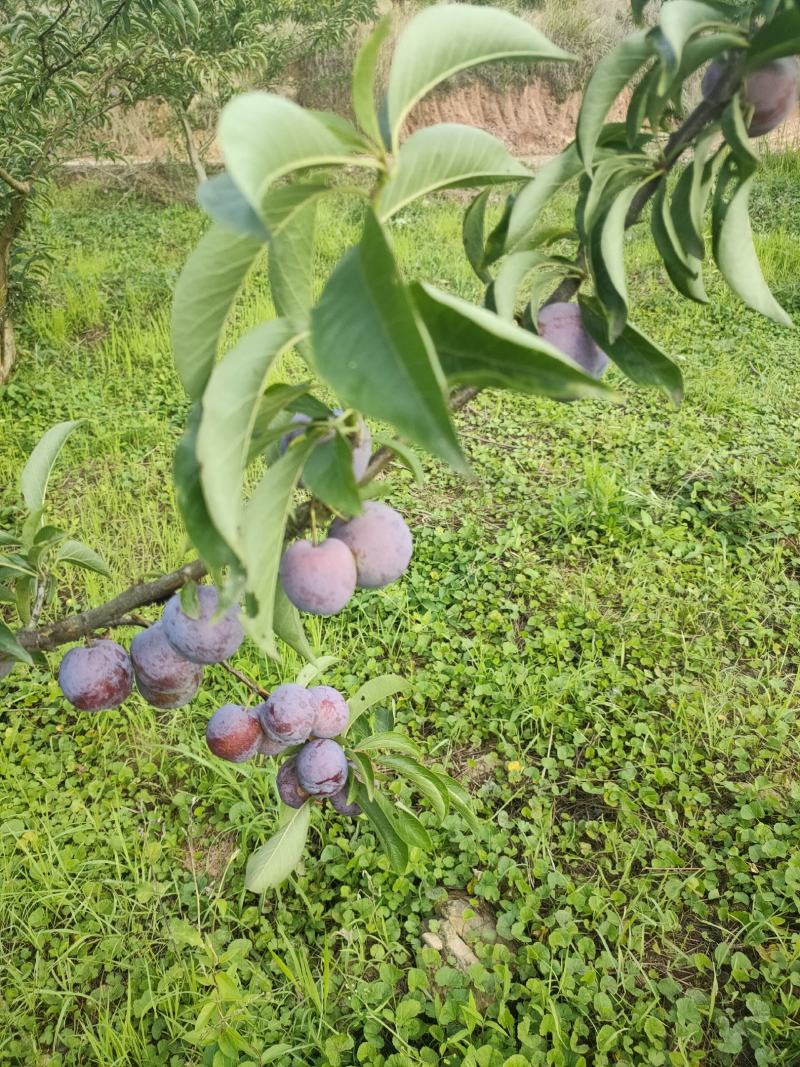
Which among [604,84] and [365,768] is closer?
[604,84]

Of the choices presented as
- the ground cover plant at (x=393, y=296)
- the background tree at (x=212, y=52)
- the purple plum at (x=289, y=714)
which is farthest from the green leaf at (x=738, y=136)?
the background tree at (x=212, y=52)

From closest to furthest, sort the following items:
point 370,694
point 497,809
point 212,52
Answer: point 370,694 → point 497,809 → point 212,52

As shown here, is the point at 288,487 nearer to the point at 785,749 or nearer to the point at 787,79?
the point at 787,79

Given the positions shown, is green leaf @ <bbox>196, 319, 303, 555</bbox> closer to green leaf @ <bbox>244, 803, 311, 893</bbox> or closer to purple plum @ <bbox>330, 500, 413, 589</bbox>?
purple plum @ <bbox>330, 500, 413, 589</bbox>

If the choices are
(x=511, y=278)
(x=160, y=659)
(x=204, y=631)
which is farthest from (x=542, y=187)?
(x=160, y=659)

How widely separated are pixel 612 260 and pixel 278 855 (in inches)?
36.7

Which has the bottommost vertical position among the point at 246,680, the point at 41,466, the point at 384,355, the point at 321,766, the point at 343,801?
the point at 343,801

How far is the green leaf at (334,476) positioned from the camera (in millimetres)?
385

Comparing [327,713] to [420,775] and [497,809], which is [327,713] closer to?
[420,775]

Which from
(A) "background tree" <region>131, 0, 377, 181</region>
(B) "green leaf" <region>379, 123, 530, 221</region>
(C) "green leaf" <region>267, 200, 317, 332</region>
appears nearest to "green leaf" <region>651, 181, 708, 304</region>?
(B) "green leaf" <region>379, 123, 530, 221</region>

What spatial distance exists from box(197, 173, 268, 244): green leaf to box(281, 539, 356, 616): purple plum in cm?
22

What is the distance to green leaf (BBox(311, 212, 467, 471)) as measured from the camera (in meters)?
0.27

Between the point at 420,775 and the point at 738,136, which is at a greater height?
the point at 738,136

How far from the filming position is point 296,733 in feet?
2.77
